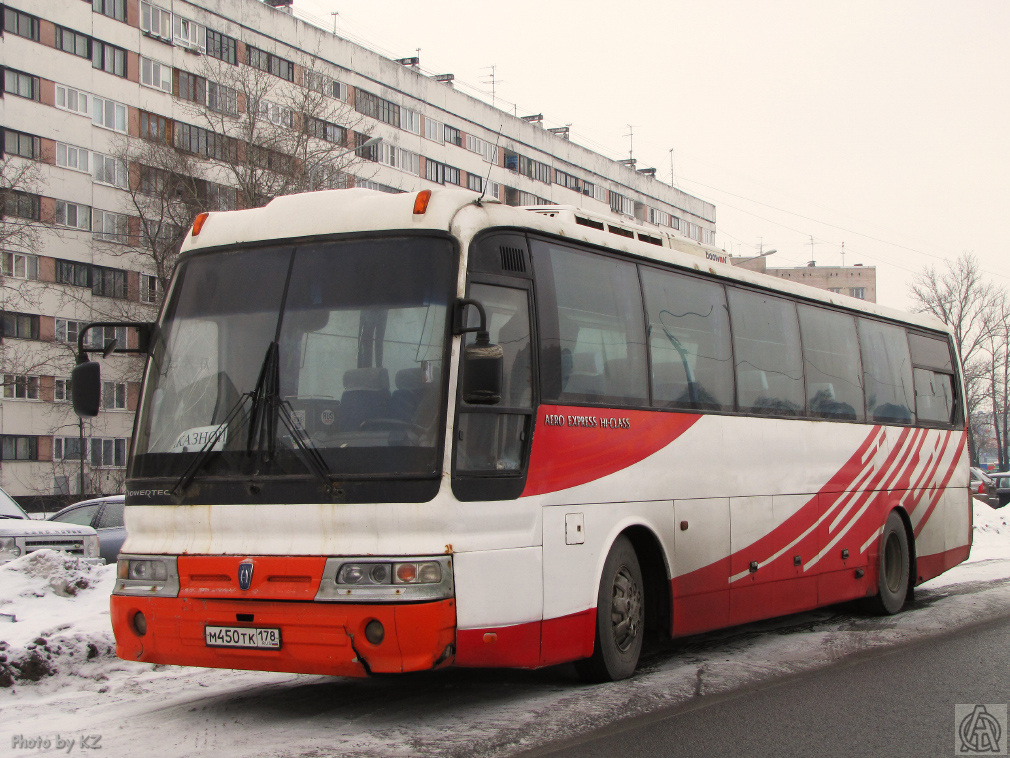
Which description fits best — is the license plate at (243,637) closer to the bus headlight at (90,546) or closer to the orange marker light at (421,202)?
the orange marker light at (421,202)

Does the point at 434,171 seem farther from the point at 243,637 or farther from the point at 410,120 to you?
the point at 243,637

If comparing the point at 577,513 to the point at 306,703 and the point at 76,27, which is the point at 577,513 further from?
the point at 76,27

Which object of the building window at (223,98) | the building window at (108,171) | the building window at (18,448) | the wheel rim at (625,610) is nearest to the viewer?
the wheel rim at (625,610)

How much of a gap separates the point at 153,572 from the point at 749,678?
4250 millimetres

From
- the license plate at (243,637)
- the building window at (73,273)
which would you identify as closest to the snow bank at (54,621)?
the license plate at (243,637)

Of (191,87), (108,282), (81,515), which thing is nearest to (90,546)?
(81,515)

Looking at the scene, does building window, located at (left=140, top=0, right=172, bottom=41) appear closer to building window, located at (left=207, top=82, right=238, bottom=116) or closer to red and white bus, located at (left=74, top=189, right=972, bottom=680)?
building window, located at (left=207, top=82, right=238, bottom=116)

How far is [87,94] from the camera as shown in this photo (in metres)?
49.7

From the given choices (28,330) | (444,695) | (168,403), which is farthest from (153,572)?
(28,330)

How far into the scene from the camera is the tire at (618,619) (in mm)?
8195

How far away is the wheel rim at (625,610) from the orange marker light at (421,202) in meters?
2.93

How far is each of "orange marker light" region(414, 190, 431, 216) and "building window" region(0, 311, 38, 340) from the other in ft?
151

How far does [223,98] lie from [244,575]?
1633 inches

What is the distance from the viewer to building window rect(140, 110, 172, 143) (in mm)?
51000
